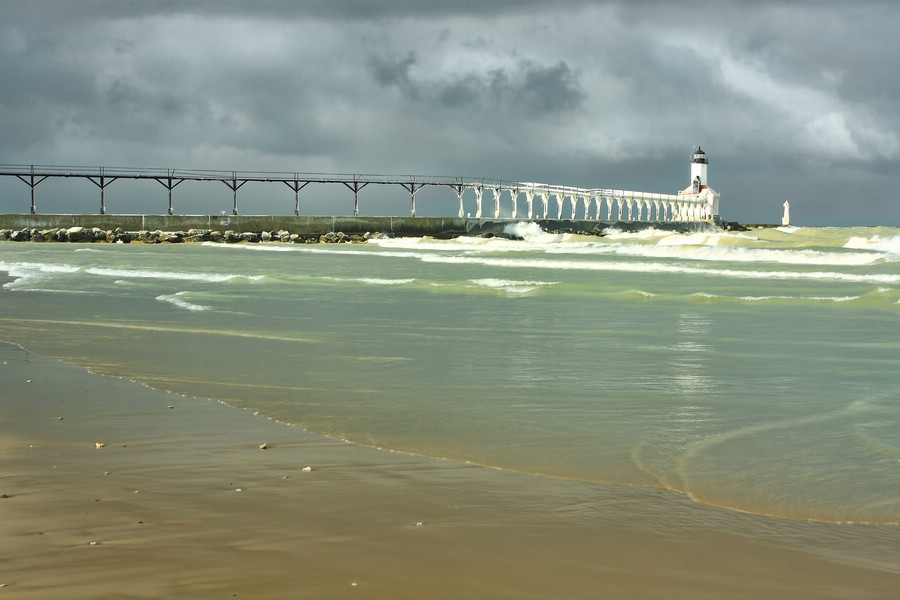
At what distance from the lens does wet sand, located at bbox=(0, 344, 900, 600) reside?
283 centimetres

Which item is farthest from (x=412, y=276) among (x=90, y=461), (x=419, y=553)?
(x=419, y=553)

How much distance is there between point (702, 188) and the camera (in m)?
116

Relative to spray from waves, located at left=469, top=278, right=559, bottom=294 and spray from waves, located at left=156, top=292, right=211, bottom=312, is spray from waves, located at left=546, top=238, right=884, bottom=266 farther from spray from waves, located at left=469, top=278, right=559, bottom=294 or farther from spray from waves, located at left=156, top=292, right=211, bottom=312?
spray from waves, located at left=156, top=292, right=211, bottom=312

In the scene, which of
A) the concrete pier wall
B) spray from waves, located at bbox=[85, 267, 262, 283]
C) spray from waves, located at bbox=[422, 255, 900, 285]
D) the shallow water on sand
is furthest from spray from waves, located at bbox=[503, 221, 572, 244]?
the shallow water on sand

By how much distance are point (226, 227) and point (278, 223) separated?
10.6 feet

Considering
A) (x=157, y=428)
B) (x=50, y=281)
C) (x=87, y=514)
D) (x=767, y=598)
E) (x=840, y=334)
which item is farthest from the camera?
(x=50, y=281)

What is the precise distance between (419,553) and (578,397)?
341 cm

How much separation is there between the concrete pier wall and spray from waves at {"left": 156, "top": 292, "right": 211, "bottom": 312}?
38333 mm

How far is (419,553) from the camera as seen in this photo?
3.14 m

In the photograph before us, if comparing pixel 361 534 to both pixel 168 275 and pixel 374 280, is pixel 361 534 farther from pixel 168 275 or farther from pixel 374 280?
pixel 168 275

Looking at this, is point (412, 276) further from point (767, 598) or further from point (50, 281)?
point (767, 598)

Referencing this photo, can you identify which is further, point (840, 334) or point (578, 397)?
point (840, 334)

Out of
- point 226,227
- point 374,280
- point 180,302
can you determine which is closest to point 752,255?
point 374,280

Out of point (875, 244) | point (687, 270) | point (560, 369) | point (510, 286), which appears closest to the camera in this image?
point (560, 369)
